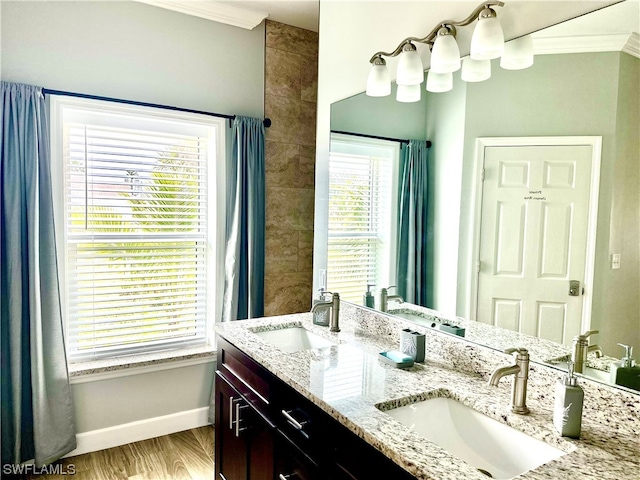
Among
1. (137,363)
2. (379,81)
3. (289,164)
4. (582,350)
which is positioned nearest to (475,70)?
(379,81)

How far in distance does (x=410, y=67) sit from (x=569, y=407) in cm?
141

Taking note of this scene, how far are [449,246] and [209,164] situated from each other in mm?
1906

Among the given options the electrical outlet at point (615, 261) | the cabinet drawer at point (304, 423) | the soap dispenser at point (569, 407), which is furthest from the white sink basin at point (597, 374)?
the cabinet drawer at point (304, 423)

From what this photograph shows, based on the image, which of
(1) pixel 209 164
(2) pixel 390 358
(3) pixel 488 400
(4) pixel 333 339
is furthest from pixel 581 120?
(1) pixel 209 164

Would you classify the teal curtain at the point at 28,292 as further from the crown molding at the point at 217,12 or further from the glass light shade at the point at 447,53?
the glass light shade at the point at 447,53

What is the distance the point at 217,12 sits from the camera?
2.87m

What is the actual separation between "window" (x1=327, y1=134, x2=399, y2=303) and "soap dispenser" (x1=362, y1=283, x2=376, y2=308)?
0.8 inches

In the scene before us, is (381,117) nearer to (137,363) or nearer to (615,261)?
(615,261)

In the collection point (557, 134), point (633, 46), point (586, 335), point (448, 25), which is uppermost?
point (448, 25)

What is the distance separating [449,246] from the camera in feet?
5.63

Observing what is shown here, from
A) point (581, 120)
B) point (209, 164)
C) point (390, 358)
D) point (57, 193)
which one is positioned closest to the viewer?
point (581, 120)

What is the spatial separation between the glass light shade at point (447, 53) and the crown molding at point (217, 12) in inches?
68.8

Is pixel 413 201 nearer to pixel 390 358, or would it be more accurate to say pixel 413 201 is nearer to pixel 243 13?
pixel 390 358

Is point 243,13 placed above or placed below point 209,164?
above
